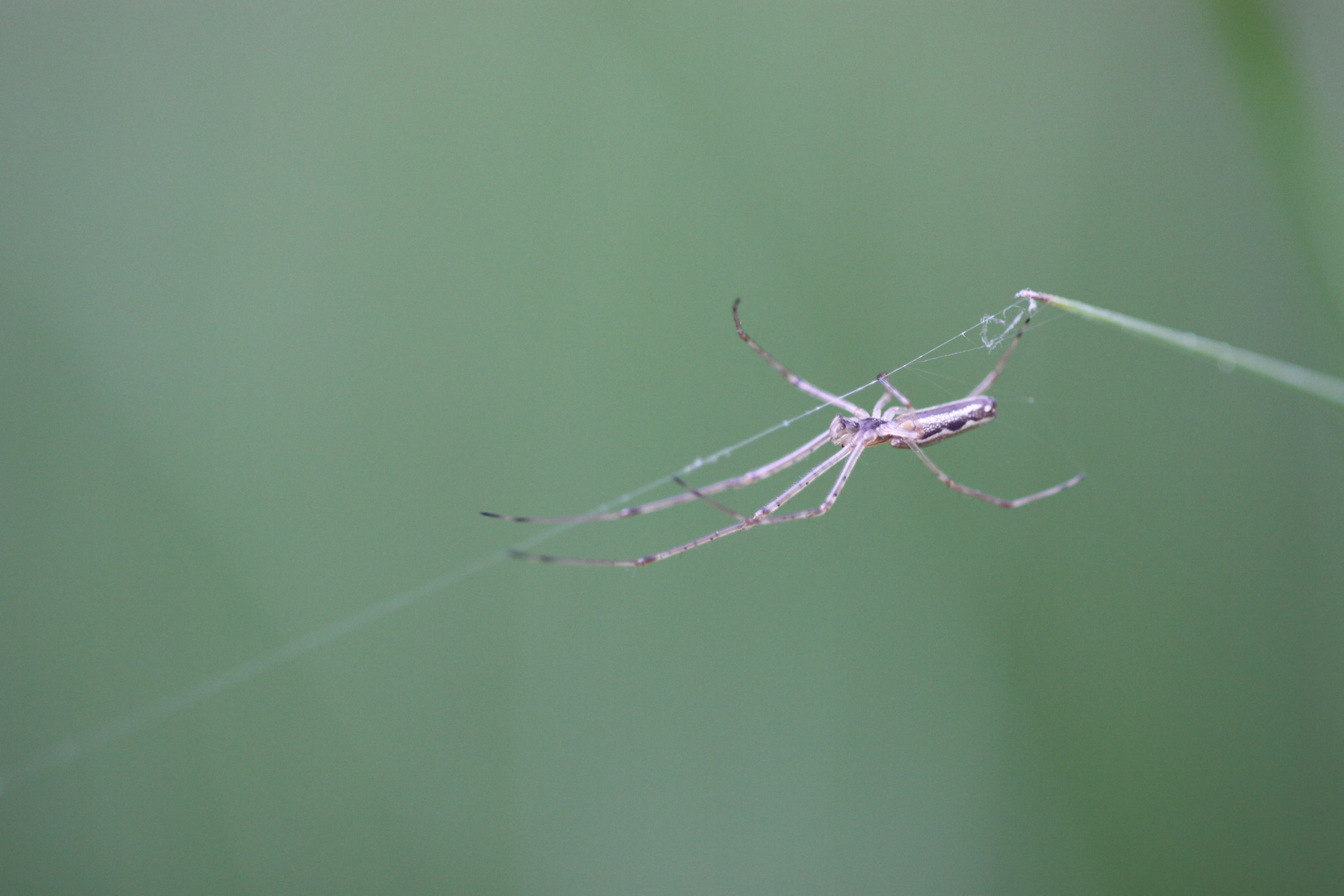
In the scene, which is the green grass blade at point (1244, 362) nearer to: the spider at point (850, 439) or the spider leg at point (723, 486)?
the spider at point (850, 439)

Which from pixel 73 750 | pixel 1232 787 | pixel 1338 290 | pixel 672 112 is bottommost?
pixel 1232 787

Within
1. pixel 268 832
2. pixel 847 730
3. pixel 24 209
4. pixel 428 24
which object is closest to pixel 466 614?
pixel 268 832

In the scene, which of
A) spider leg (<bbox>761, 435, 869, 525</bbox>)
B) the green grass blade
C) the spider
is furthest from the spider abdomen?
the green grass blade

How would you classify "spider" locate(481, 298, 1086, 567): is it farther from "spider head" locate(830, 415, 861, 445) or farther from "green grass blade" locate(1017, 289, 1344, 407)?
"green grass blade" locate(1017, 289, 1344, 407)

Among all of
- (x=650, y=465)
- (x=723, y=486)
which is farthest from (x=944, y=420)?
A: (x=650, y=465)

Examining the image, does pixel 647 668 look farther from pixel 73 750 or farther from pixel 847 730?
pixel 73 750

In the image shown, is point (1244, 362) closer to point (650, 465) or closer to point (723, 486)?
point (723, 486)

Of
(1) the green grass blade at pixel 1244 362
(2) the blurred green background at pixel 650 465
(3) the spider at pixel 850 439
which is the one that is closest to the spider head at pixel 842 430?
(3) the spider at pixel 850 439

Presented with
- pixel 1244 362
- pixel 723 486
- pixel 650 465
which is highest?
pixel 650 465
